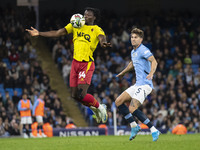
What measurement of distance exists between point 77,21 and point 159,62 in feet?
47.2

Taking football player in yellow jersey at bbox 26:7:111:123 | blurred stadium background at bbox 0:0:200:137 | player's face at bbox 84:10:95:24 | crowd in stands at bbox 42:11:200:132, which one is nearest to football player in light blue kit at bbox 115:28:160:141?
football player in yellow jersey at bbox 26:7:111:123

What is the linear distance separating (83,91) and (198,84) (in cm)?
1353

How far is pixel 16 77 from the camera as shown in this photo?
2105 centimetres

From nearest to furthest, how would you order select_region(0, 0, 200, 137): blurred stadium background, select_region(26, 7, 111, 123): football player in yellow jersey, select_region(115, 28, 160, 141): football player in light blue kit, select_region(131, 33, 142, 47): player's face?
select_region(115, 28, 160, 141): football player in light blue kit < select_region(26, 7, 111, 123): football player in yellow jersey < select_region(131, 33, 142, 47): player's face < select_region(0, 0, 200, 137): blurred stadium background

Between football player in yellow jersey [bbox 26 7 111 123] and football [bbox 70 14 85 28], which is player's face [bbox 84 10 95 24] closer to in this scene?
football player in yellow jersey [bbox 26 7 111 123]

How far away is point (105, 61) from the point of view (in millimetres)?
24172

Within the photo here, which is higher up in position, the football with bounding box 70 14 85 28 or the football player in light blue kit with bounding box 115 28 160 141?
the football with bounding box 70 14 85 28

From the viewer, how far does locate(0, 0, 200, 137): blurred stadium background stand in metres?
20.8

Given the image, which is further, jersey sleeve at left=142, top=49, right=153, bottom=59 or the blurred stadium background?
the blurred stadium background

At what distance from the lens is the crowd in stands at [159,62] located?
837 inches

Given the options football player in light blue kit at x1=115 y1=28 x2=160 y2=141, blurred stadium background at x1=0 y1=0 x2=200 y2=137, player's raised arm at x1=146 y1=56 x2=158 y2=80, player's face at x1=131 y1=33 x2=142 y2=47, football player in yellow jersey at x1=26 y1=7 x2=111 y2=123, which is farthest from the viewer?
blurred stadium background at x1=0 y1=0 x2=200 y2=137

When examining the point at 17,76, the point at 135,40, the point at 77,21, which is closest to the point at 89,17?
the point at 77,21

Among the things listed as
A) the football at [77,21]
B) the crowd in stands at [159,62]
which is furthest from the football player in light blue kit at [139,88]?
the crowd in stands at [159,62]

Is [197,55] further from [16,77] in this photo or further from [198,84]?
[16,77]
